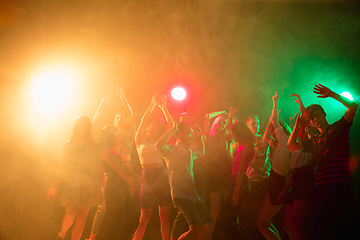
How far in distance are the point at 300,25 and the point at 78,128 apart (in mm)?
4520

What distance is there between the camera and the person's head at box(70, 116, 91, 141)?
9.07 ft

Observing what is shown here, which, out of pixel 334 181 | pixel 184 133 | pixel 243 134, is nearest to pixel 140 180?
pixel 184 133

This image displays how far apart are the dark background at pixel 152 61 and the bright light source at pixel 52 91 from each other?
103mm

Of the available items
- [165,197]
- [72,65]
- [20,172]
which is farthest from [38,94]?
[165,197]

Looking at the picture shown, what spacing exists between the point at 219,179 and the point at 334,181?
1306 millimetres

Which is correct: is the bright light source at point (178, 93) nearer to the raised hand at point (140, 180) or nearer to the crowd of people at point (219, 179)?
the crowd of people at point (219, 179)

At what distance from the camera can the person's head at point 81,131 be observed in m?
2.77

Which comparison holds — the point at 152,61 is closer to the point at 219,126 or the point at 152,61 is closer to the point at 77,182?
the point at 219,126

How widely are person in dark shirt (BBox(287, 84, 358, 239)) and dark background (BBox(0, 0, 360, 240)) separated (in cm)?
224

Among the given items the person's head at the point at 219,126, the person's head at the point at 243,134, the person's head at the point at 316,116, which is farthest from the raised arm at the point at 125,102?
the person's head at the point at 316,116

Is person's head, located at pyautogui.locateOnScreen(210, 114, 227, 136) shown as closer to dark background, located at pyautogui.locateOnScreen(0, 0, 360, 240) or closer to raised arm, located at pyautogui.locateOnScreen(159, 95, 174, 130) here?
raised arm, located at pyautogui.locateOnScreen(159, 95, 174, 130)

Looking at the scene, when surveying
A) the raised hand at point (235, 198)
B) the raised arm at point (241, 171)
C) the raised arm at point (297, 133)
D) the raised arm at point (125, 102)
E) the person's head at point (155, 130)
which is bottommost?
the raised hand at point (235, 198)

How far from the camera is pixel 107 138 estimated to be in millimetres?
2725

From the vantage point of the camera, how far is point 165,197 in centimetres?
287
